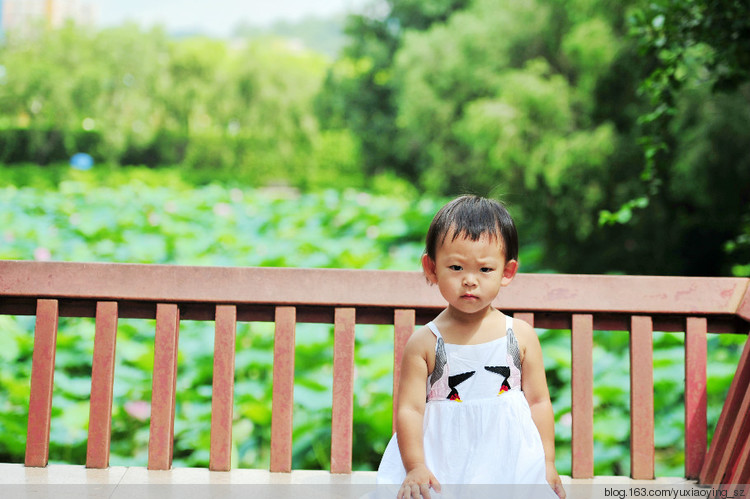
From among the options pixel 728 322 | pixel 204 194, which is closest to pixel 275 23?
pixel 204 194

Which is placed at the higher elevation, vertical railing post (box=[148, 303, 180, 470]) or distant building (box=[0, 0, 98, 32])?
distant building (box=[0, 0, 98, 32])

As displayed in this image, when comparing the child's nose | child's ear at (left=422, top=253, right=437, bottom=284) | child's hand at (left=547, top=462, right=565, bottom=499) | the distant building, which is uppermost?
the distant building

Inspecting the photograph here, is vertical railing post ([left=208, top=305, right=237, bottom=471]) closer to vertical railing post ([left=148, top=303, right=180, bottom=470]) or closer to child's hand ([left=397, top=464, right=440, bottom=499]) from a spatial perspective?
vertical railing post ([left=148, top=303, right=180, bottom=470])

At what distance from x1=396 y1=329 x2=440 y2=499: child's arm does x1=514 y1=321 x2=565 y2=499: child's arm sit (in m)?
0.19

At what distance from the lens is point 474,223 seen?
4.84 ft

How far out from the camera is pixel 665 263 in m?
6.27

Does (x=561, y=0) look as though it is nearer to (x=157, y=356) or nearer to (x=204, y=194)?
(x=204, y=194)

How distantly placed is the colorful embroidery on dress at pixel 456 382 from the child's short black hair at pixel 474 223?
234 millimetres

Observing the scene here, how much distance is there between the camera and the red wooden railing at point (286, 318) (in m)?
1.90

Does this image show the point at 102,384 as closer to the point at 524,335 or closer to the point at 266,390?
the point at 524,335

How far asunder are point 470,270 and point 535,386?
280 mm

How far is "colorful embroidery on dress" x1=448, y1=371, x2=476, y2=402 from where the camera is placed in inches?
59.6

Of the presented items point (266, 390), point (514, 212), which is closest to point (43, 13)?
point (514, 212)

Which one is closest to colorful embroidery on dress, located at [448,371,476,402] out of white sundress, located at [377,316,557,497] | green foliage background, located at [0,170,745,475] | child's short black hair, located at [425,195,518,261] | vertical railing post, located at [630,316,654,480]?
white sundress, located at [377,316,557,497]
